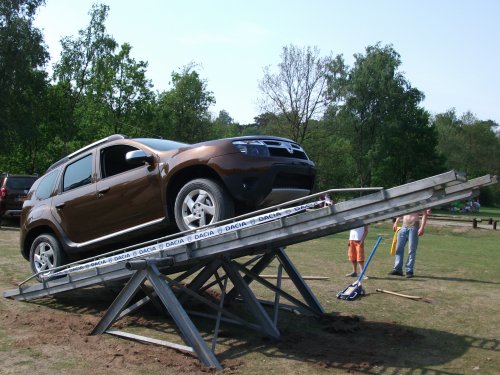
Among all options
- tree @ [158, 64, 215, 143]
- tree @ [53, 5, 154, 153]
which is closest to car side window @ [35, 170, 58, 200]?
tree @ [53, 5, 154, 153]

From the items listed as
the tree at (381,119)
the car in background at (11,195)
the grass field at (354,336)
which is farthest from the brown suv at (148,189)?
the tree at (381,119)

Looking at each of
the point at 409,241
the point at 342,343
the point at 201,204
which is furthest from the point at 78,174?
the point at 409,241

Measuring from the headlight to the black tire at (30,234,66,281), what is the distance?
135 inches

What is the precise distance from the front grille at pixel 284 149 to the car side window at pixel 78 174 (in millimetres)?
2657

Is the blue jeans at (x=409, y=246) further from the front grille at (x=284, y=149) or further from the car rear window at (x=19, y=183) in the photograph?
the car rear window at (x=19, y=183)

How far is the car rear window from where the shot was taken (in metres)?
18.3

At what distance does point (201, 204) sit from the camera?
5875 millimetres

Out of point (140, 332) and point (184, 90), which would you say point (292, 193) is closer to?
point (140, 332)

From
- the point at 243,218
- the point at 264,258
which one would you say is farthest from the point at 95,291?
the point at 243,218

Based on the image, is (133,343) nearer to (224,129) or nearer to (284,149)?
(284,149)

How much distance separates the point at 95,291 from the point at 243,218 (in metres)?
4.72

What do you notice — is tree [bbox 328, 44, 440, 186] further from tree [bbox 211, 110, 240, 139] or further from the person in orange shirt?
the person in orange shirt

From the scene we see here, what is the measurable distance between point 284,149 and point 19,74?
2810 centimetres

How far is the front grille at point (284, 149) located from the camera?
6.00 meters
